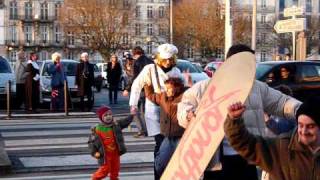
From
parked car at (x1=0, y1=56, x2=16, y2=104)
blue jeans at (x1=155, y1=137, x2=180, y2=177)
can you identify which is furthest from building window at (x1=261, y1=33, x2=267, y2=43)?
blue jeans at (x1=155, y1=137, x2=180, y2=177)

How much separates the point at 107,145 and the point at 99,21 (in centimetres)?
5424

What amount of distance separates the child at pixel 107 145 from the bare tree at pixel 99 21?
2114 inches

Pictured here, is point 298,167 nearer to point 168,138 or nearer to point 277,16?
point 168,138

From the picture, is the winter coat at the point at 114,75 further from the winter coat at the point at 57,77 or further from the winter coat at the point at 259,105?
the winter coat at the point at 259,105

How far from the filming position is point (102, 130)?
8.13m

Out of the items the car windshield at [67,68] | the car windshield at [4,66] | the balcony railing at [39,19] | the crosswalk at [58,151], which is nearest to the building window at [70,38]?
the balcony railing at [39,19]

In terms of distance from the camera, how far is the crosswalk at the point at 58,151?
9.70 meters

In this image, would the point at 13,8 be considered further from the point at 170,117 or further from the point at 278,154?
the point at 278,154

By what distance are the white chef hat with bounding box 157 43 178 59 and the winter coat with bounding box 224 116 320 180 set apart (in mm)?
3395

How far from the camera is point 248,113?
527 cm

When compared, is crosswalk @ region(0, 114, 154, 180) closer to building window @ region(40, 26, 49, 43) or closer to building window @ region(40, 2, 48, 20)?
building window @ region(40, 26, 49, 43)

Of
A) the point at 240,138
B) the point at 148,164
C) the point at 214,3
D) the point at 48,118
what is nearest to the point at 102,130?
the point at 148,164

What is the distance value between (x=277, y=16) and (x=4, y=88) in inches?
2785

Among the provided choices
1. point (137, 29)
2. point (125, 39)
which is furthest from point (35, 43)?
point (125, 39)
